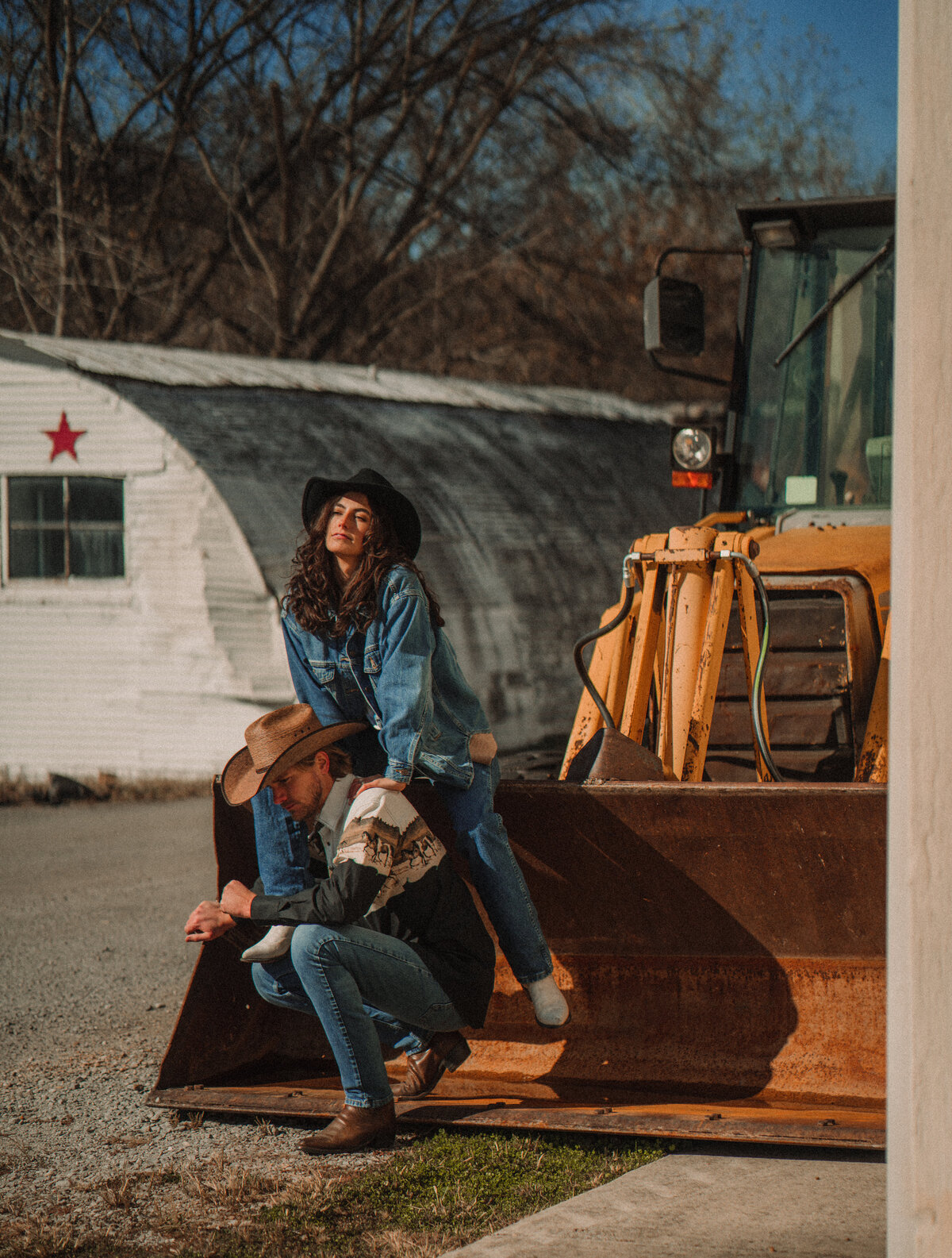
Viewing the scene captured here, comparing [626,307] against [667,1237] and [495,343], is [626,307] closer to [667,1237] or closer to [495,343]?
[495,343]

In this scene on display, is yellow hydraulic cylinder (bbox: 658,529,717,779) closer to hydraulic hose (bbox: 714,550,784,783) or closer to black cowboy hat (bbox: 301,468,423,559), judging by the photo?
hydraulic hose (bbox: 714,550,784,783)

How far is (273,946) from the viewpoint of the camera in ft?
12.7

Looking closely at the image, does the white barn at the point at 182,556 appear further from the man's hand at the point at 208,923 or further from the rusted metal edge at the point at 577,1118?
the man's hand at the point at 208,923

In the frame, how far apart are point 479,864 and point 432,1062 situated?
65cm

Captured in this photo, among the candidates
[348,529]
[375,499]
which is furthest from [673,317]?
[348,529]

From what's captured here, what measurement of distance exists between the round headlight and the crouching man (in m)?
2.79

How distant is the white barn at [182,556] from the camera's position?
10.9m

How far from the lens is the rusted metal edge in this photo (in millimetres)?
3686

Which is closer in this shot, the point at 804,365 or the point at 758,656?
the point at 758,656

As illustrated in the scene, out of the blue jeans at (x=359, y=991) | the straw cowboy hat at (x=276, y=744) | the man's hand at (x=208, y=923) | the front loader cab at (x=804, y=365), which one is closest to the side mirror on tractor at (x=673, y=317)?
the front loader cab at (x=804, y=365)

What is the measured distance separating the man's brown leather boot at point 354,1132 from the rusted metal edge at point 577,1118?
0.12 meters

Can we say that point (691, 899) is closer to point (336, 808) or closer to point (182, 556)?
point (336, 808)

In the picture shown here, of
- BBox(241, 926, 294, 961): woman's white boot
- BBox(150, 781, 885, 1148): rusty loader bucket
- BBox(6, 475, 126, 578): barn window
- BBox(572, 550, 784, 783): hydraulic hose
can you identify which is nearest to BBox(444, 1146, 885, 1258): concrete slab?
BBox(150, 781, 885, 1148): rusty loader bucket

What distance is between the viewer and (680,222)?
24.0 metres
